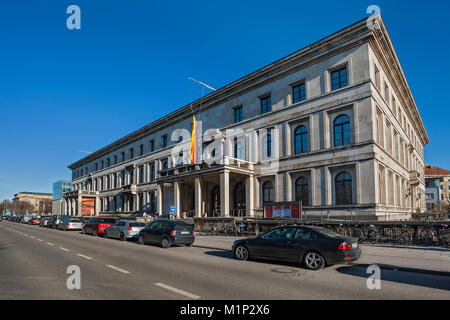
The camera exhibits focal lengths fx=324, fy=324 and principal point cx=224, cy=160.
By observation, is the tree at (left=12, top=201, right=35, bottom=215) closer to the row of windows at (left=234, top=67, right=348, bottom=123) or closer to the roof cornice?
the row of windows at (left=234, top=67, right=348, bottom=123)

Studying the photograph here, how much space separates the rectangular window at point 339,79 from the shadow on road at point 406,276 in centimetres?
1969

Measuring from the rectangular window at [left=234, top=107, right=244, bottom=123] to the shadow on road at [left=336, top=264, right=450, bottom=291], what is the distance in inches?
1040

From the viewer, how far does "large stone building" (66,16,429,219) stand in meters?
25.4

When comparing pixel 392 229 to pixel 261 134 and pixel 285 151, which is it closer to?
pixel 285 151

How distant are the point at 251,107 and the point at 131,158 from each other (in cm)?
3218

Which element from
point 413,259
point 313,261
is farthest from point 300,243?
point 413,259

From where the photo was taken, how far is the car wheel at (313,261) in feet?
32.9

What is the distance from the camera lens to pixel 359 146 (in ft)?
82.7

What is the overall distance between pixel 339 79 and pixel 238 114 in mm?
12277

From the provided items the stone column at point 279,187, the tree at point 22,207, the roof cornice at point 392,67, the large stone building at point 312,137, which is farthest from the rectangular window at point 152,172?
the tree at point 22,207

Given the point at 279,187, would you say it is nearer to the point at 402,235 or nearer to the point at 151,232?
the point at 402,235

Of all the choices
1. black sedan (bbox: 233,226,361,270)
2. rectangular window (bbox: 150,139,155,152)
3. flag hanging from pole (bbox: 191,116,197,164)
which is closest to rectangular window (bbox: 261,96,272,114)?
flag hanging from pole (bbox: 191,116,197,164)

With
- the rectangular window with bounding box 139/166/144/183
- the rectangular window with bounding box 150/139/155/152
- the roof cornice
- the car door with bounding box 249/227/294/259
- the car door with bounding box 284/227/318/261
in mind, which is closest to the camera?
the car door with bounding box 284/227/318/261

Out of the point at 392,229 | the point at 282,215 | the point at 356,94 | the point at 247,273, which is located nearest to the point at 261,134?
the point at 356,94
